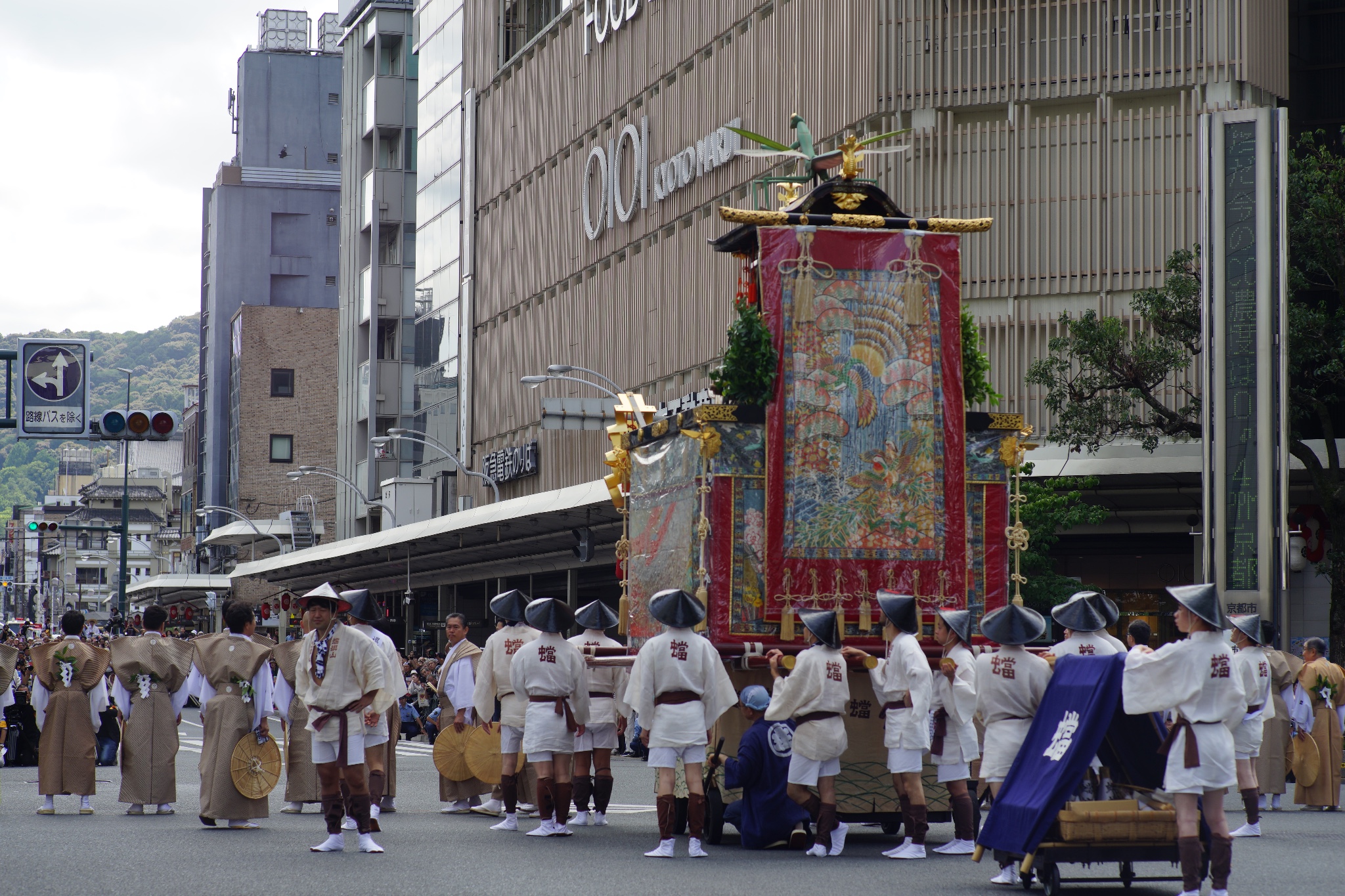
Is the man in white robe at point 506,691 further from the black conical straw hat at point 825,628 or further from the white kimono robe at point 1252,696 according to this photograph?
the white kimono robe at point 1252,696

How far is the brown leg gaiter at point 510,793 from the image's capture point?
1475 centimetres

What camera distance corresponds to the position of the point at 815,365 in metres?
14.5

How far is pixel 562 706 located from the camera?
556 inches

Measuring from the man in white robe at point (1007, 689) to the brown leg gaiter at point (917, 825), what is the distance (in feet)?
3.21

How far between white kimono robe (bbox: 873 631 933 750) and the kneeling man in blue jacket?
808 mm

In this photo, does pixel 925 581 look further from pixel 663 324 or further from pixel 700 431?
pixel 663 324

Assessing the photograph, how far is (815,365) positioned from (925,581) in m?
1.92

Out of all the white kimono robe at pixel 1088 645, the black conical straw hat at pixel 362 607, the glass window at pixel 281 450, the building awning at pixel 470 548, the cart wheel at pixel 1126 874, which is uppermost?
the glass window at pixel 281 450

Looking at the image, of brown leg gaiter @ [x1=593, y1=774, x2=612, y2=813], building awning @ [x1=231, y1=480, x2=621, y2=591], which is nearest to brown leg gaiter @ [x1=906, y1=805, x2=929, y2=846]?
brown leg gaiter @ [x1=593, y1=774, x2=612, y2=813]

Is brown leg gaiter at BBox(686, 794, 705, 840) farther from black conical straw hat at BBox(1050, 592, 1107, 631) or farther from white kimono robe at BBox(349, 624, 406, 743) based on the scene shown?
black conical straw hat at BBox(1050, 592, 1107, 631)

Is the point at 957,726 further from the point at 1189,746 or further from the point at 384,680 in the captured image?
the point at 384,680

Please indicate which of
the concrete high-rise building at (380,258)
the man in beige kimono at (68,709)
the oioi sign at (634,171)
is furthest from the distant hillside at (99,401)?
→ the man in beige kimono at (68,709)

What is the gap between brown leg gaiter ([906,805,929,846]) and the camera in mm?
12539

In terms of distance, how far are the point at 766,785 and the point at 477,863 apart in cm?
227
